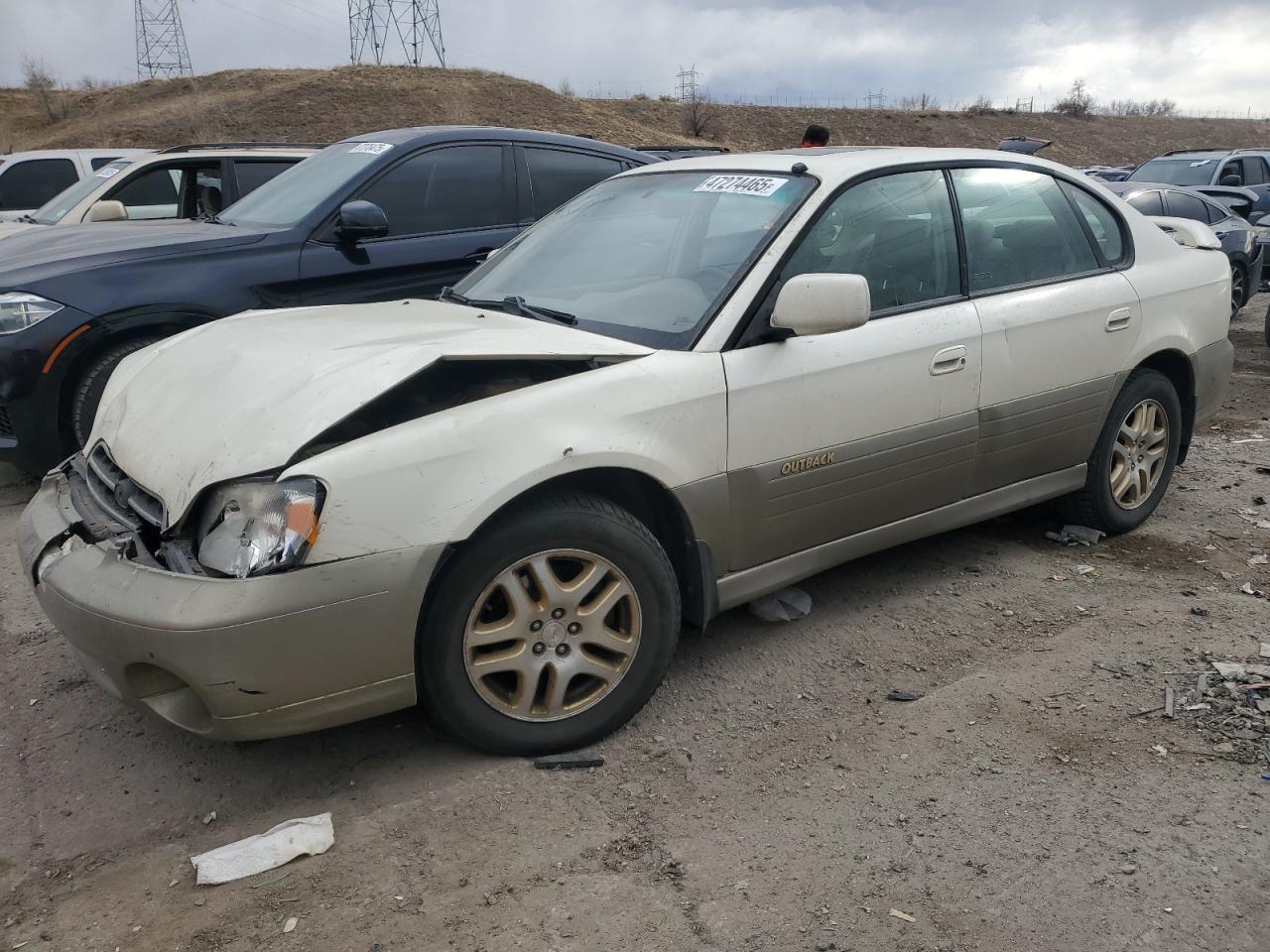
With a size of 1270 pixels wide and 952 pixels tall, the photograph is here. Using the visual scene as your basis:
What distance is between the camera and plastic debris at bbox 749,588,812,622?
3.95 m

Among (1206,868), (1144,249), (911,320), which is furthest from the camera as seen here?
(1144,249)

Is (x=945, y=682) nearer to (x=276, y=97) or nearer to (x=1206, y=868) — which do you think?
(x=1206, y=868)

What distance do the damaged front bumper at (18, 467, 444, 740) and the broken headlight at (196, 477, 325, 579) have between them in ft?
0.16

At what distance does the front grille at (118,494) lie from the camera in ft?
9.50

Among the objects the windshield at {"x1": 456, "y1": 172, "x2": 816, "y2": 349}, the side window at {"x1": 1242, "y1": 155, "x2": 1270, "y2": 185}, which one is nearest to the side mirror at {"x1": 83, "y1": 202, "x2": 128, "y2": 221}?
the windshield at {"x1": 456, "y1": 172, "x2": 816, "y2": 349}

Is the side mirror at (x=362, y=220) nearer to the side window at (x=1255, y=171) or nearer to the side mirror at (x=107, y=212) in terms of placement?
the side mirror at (x=107, y=212)

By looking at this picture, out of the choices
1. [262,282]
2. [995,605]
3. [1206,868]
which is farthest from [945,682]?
[262,282]

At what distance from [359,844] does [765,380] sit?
1769mm

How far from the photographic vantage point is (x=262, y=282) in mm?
5465

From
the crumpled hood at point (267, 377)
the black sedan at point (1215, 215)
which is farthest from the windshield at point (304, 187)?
the black sedan at point (1215, 215)

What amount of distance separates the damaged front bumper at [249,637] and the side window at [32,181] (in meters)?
11.5

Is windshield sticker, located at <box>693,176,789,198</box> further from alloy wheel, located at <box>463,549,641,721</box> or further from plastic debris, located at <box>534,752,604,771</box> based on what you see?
plastic debris, located at <box>534,752,604,771</box>

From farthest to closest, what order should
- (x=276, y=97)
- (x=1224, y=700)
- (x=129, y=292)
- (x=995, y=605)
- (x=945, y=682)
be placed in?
(x=276, y=97), (x=129, y=292), (x=995, y=605), (x=945, y=682), (x=1224, y=700)

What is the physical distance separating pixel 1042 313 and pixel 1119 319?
1.73 ft
